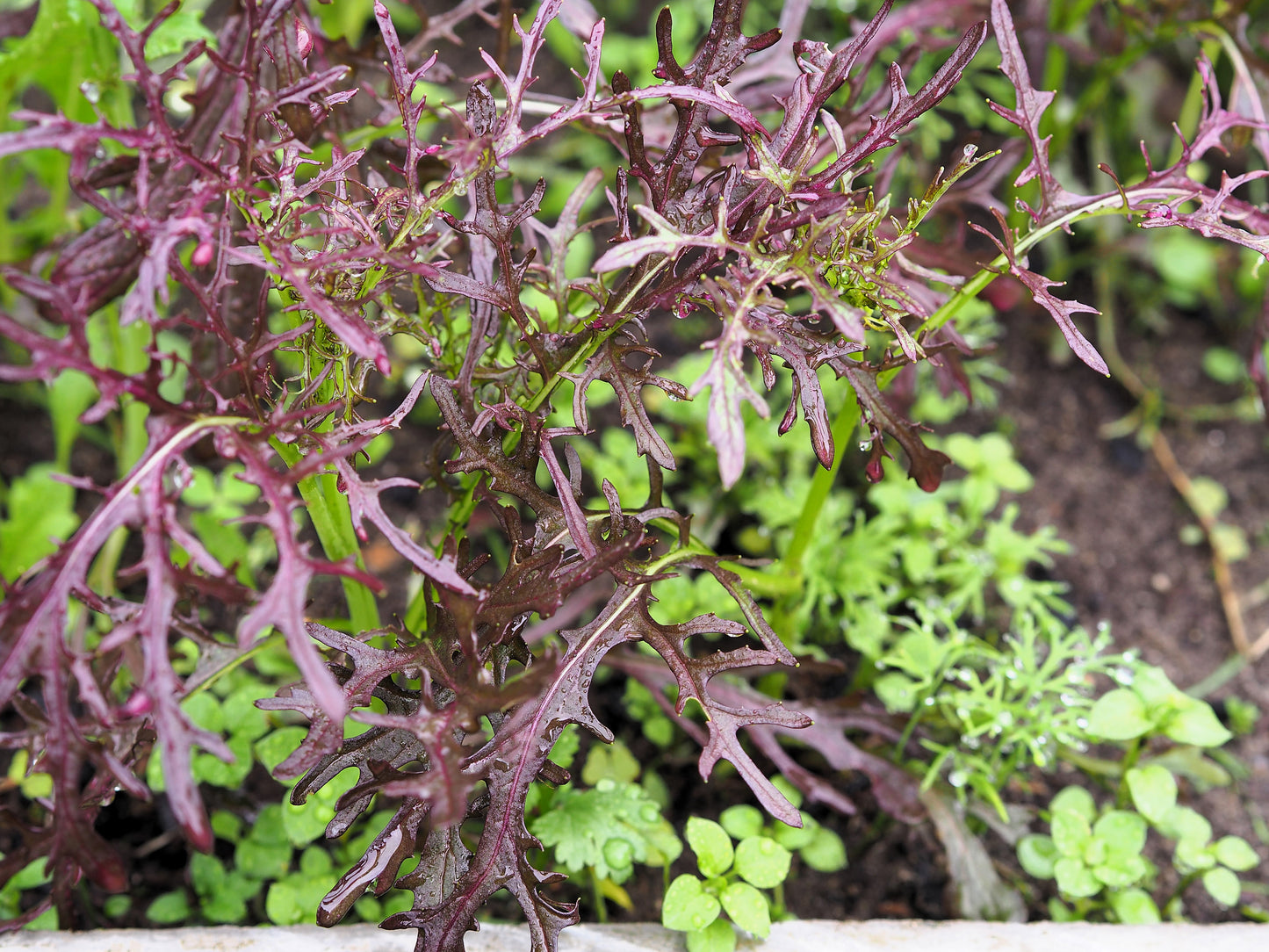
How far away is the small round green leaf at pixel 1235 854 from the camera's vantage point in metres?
1.17

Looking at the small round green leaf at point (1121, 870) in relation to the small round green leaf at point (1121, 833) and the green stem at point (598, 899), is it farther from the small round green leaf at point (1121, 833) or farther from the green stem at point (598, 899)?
the green stem at point (598, 899)

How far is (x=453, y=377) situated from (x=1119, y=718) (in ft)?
2.89

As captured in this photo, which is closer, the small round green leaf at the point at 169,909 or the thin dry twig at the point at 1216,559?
the small round green leaf at the point at 169,909

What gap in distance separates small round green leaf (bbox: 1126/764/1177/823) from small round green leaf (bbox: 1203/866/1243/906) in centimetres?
10

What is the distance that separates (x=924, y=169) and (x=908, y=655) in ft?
3.58

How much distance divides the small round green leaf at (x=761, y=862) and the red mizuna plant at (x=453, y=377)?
189 millimetres

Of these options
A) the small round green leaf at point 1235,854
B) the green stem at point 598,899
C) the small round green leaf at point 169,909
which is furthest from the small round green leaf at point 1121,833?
the small round green leaf at point 169,909

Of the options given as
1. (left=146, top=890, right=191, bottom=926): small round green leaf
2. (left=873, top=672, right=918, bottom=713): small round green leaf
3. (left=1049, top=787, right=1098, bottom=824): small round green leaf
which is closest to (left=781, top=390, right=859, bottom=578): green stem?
(left=873, top=672, right=918, bottom=713): small round green leaf

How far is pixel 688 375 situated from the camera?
1.64m

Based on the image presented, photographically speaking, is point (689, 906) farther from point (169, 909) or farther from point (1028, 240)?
point (1028, 240)

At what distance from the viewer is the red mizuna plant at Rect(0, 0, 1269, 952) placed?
2.41 feet

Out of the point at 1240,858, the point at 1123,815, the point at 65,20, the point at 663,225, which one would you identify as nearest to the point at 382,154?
the point at 65,20

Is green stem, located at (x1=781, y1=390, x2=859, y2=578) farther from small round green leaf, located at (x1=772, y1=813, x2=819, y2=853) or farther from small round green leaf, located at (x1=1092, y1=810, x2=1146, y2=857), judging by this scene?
small round green leaf, located at (x1=1092, y1=810, x2=1146, y2=857)

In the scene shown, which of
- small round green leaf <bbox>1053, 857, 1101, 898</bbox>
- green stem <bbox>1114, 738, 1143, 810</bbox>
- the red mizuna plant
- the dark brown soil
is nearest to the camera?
the red mizuna plant
